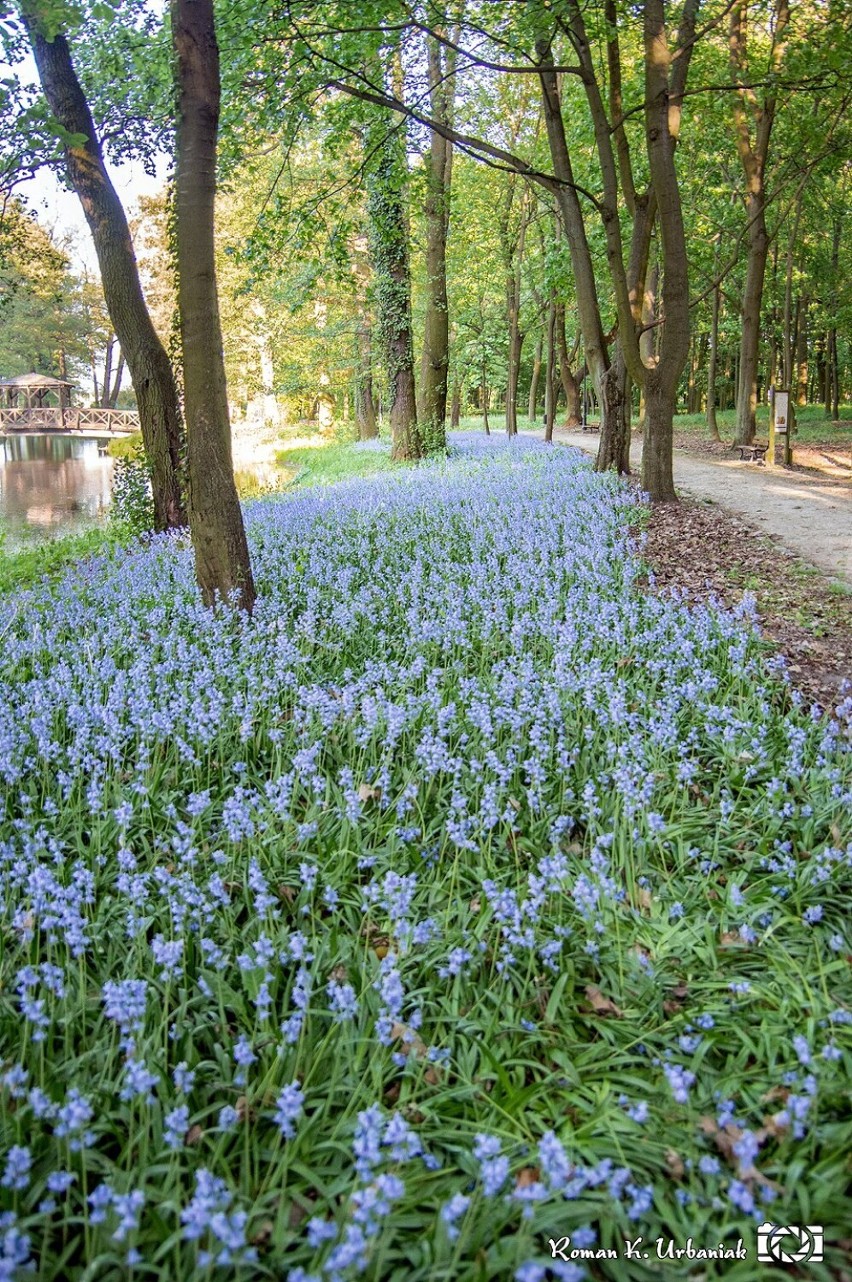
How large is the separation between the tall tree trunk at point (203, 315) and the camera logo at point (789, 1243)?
5.12m

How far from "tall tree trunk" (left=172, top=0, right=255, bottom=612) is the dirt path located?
210 inches

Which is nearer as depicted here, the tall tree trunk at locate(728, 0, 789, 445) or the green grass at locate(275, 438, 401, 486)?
the tall tree trunk at locate(728, 0, 789, 445)

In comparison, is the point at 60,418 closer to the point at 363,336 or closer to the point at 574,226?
the point at 363,336

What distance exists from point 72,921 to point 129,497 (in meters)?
9.89

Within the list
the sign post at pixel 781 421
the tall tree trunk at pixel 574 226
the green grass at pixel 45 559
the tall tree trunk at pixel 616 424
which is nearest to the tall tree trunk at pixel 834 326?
the sign post at pixel 781 421

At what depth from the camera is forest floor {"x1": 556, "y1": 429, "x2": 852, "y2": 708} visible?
5.64 metres

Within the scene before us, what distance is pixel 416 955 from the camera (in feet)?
9.16

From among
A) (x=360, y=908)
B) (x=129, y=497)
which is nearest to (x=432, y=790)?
(x=360, y=908)

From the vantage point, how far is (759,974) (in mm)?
2783

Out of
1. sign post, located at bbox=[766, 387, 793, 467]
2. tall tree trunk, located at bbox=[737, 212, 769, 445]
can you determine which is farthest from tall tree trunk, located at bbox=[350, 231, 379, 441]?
sign post, located at bbox=[766, 387, 793, 467]

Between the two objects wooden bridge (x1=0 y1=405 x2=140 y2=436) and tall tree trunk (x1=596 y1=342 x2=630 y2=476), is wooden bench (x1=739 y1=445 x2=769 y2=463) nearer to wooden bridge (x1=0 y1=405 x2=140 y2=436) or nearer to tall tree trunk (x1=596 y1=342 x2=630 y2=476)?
tall tree trunk (x1=596 y1=342 x2=630 y2=476)

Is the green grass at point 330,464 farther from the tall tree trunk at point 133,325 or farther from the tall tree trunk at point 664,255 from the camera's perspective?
the tall tree trunk at point 664,255

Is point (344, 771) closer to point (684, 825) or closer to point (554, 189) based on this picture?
point (684, 825)

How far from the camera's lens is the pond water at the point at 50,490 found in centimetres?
1702
